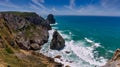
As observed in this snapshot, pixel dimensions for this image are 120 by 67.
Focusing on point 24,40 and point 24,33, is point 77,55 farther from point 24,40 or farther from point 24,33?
point 24,33

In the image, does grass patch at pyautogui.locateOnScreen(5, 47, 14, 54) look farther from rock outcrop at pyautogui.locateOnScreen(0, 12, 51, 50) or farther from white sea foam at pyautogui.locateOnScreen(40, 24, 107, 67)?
rock outcrop at pyautogui.locateOnScreen(0, 12, 51, 50)

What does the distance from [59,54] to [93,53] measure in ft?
62.8

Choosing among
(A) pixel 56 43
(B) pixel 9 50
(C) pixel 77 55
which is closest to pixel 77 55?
(C) pixel 77 55

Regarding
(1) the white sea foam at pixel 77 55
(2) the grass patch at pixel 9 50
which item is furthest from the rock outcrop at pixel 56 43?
(2) the grass patch at pixel 9 50

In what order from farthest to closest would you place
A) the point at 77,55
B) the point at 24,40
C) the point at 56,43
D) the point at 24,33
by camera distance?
the point at 24,33
the point at 24,40
the point at 56,43
the point at 77,55

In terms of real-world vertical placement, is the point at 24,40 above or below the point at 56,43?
below

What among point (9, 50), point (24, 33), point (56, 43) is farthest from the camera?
point (24, 33)

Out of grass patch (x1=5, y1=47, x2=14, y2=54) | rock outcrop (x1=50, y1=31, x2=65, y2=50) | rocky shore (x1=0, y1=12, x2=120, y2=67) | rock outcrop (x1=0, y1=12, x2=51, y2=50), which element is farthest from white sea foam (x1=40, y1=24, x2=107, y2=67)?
grass patch (x1=5, y1=47, x2=14, y2=54)

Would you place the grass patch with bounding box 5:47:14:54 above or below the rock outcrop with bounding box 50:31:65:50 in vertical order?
above

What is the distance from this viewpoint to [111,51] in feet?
360

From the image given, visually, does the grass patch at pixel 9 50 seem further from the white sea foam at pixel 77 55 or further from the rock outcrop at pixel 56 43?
the rock outcrop at pixel 56 43

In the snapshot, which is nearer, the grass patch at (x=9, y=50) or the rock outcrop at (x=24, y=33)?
the grass patch at (x=9, y=50)

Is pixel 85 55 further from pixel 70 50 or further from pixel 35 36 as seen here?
pixel 35 36

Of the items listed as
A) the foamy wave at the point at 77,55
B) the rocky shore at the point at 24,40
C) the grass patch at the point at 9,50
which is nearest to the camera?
the grass patch at the point at 9,50
